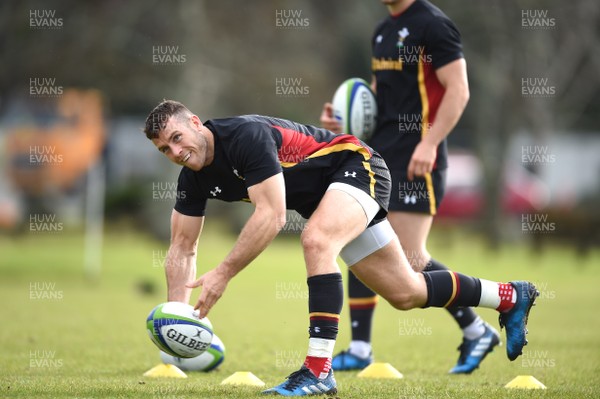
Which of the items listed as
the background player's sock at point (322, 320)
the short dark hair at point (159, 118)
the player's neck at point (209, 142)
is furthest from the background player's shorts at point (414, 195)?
the short dark hair at point (159, 118)

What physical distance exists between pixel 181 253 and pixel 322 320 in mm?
1243

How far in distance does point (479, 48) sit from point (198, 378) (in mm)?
27555

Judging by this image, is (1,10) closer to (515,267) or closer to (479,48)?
(515,267)

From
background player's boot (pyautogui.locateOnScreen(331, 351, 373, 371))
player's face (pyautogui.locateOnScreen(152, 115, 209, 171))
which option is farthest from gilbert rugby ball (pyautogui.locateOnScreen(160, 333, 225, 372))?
player's face (pyautogui.locateOnScreen(152, 115, 209, 171))

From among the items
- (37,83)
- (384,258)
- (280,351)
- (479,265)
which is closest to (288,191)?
(384,258)

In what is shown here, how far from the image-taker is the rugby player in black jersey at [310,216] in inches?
220

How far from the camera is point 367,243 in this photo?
6.14 meters

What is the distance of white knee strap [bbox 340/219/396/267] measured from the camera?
6.14 metres

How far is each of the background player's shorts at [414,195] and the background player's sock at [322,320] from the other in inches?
70.0

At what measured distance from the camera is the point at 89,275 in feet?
55.4

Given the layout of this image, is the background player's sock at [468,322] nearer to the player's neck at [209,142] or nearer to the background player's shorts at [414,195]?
the background player's shorts at [414,195]

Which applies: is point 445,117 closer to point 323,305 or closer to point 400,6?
point 400,6

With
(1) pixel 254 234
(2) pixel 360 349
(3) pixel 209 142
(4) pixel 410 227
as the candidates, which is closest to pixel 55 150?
(2) pixel 360 349

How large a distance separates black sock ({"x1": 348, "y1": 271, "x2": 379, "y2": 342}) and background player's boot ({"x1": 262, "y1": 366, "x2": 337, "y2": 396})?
1944 millimetres
